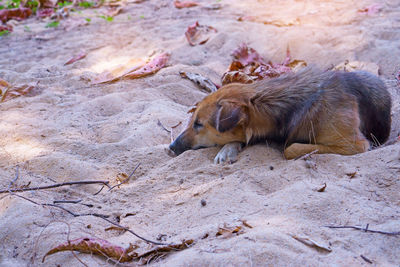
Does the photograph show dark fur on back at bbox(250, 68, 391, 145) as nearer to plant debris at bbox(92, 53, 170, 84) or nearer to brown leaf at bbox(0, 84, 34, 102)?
plant debris at bbox(92, 53, 170, 84)

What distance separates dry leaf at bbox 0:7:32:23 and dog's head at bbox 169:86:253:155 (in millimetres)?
7191

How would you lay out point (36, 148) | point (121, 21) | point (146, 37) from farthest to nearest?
point (121, 21) < point (146, 37) < point (36, 148)

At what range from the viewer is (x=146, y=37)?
7879 mm

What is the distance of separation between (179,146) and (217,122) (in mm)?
581

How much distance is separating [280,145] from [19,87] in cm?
377

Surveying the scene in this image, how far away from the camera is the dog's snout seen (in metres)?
4.26

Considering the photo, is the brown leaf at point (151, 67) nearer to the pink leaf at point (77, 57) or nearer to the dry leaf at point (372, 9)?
the pink leaf at point (77, 57)

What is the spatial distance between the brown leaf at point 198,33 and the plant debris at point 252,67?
887 mm

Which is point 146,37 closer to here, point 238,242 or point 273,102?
point 273,102

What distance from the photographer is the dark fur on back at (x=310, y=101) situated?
12.8 feet

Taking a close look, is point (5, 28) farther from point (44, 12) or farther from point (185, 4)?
point (185, 4)

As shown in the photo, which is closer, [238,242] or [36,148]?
[238,242]

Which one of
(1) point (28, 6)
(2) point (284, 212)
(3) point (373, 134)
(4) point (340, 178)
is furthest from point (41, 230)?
(1) point (28, 6)

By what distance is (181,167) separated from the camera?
153 inches
